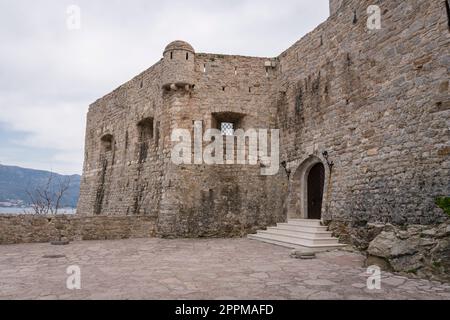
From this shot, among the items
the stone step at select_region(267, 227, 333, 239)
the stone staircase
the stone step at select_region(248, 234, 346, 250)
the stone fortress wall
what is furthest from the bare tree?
the stone step at select_region(267, 227, 333, 239)

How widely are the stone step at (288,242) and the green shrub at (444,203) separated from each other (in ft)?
8.09

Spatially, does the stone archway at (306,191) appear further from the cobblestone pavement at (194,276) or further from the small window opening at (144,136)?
the small window opening at (144,136)

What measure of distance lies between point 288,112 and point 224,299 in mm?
8052

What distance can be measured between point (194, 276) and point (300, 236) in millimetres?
4193

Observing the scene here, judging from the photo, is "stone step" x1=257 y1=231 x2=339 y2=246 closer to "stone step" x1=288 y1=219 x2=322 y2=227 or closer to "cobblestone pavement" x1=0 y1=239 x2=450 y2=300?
"stone step" x1=288 y1=219 x2=322 y2=227

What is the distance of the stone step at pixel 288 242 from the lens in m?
7.19

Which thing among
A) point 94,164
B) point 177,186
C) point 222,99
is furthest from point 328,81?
point 94,164

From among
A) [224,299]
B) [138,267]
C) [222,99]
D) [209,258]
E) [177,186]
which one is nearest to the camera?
[224,299]

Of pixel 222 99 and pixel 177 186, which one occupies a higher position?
pixel 222 99

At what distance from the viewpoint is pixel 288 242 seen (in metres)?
8.03

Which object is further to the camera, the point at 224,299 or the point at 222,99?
the point at 222,99

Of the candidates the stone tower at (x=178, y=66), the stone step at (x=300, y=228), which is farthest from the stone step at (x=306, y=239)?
the stone tower at (x=178, y=66)

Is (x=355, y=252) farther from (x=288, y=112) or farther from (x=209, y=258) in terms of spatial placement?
(x=288, y=112)

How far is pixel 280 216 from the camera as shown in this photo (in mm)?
10469
